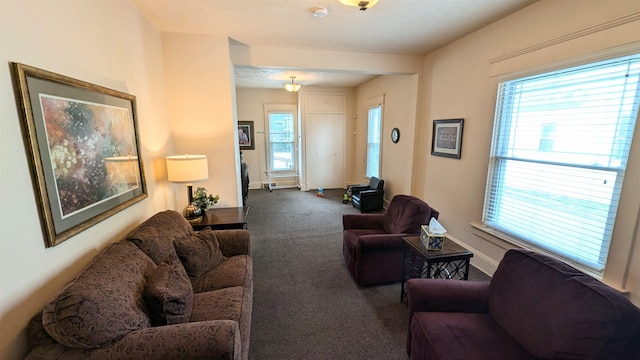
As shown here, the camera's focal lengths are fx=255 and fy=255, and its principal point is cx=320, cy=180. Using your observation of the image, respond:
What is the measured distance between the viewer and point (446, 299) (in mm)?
1592

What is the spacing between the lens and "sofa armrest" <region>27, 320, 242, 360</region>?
41.5 inches

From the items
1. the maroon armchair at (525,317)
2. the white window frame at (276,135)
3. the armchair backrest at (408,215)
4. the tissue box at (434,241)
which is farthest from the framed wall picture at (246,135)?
the maroon armchair at (525,317)

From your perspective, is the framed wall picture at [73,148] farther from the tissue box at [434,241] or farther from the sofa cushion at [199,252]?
the tissue box at [434,241]

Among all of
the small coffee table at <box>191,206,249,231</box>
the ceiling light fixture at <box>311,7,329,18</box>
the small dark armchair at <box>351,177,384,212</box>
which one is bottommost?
the small dark armchair at <box>351,177,384,212</box>

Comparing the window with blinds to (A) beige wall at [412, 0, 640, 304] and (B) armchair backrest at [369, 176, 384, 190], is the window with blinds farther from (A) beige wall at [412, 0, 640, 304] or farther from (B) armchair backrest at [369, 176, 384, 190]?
(B) armchair backrest at [369, 176, 384, 190]

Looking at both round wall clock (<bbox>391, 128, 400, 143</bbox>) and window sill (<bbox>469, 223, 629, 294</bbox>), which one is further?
round wall clock (<bbox>391, 128, 400, 143</bbox>)

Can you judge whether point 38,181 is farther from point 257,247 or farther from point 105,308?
point 257,247

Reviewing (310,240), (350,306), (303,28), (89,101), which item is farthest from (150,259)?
(303,28)

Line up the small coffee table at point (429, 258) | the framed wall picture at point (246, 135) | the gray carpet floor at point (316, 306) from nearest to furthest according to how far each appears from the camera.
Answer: the gray carpet floor at point (316, 306), the small coffee table at point (429, 258), the framed wall picture at point (246, 135)

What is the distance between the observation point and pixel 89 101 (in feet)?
5.18

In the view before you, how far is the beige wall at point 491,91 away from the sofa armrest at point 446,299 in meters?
1.03

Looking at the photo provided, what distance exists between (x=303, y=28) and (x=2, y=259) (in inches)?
112

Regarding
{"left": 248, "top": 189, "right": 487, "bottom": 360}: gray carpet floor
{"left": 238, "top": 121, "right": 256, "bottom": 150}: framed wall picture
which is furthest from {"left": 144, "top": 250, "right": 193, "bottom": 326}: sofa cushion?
{"left": 238, "top": 121, "right": 256, "bottom": 150}: framed wall picture

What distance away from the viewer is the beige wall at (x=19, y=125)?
1.06 m
